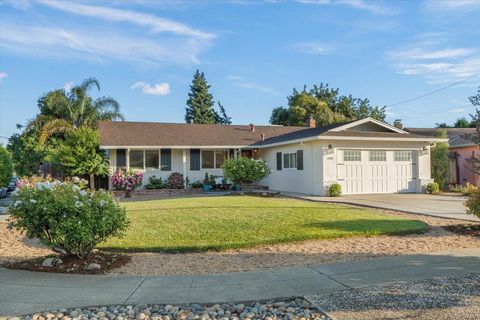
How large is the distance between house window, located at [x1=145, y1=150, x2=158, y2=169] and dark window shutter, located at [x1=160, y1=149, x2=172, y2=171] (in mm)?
346

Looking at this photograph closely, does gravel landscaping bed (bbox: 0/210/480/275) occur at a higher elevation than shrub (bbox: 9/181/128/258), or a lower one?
lower

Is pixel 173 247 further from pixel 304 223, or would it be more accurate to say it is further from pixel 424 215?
pixel 424 215

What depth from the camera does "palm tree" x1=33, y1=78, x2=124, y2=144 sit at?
29797 mm

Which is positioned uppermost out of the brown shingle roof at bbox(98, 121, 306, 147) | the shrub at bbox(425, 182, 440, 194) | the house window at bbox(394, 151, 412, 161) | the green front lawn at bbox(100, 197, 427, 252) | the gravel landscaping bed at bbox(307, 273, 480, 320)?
the brown shingle roof at bbox(98, 121, 306, 147)

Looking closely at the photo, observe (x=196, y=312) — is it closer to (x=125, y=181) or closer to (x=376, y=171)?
(x=376, y=171)

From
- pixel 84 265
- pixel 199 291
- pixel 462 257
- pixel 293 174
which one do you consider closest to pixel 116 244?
pixel 84 265

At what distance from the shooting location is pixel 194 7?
14.4m

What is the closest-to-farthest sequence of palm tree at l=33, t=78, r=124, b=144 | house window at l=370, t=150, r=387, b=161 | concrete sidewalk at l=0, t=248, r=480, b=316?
concrete sidewalk at l=0, t=248, r=480, b=316
house window at l=370, t=150, r=387, b=161
palm tree at l=33, t=78, r=124, b=144

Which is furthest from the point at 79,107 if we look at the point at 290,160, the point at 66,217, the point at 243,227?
the point at 66,217

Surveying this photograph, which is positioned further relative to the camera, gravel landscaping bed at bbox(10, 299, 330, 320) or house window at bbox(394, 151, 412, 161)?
house window at bbox(394, 151, 412, 161)

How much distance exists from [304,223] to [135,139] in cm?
1558

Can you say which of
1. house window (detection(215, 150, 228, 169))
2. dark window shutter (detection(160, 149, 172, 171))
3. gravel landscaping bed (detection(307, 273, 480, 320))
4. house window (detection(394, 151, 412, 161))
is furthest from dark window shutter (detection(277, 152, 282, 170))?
gravel landscaping bed (detection(307, 273, 480, 320))

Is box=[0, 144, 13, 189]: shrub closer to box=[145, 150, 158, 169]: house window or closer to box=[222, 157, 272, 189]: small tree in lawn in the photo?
box=[145, 150, 158, 169]: house window

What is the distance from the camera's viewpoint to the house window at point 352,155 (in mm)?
19141
